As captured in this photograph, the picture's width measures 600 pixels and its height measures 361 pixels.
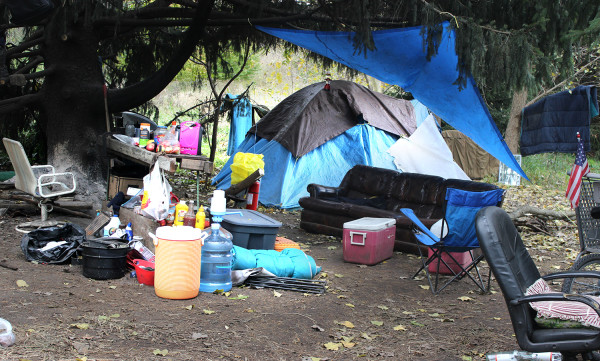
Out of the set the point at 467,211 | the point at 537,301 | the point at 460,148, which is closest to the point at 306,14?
the point at 467,211

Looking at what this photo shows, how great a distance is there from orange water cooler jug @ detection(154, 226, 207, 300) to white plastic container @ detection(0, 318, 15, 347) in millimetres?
1318

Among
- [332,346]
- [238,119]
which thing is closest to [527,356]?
[332,346]

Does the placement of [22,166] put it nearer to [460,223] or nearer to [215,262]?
[215,262]

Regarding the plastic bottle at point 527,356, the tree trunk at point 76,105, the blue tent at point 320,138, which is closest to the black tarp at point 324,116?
the blue tent at point 320,138

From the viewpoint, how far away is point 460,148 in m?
15.2

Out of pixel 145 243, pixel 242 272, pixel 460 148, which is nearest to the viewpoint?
pixel 242 272

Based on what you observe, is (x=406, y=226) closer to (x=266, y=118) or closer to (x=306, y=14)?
(x=306, y=14)

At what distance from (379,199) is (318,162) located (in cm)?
204

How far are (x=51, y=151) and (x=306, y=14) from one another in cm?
412

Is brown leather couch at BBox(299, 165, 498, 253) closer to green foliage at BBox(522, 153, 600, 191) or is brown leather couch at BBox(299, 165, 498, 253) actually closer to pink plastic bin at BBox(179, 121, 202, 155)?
pink plastic bin at BBox(179, 121, 202, 155)

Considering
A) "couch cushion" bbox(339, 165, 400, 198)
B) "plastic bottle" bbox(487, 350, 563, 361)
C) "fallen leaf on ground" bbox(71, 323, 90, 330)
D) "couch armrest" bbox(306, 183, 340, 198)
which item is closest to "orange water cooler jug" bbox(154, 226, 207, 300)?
"fallen leaf on ground" bbox(71, 323, 90, 330)

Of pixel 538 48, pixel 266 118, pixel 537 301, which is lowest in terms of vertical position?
pixel 537 301

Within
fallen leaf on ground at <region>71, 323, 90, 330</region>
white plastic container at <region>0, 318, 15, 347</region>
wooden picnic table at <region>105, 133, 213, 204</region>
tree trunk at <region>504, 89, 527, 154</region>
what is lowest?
fallen leaf on ground at <region>71, 323, 90, 330</region>

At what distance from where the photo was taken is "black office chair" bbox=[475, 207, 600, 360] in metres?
2.87
